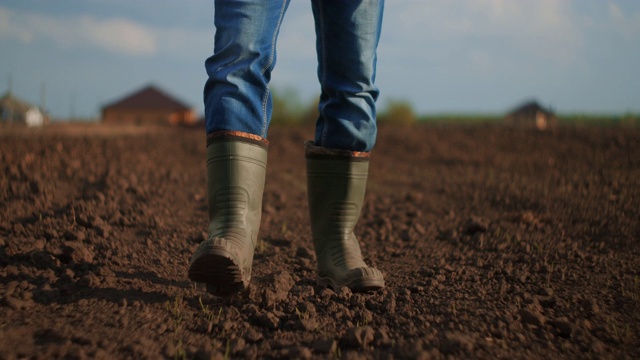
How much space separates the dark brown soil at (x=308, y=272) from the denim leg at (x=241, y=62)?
58 centimetres

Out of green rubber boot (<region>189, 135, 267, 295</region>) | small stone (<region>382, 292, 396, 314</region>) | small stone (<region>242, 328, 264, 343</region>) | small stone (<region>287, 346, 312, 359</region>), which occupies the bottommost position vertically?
small stone (<region>242, 328, 264, 343</region>)

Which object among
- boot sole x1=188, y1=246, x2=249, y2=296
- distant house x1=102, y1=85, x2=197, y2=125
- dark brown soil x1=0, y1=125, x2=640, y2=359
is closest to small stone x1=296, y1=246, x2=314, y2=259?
dark brown soil x1=0, y1=125, x2=640, y2=359

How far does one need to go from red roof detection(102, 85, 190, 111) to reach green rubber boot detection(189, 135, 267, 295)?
59.1 feet

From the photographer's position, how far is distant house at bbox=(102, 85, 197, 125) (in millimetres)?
19250

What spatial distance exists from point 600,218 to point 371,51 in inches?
85.3

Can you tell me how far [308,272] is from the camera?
240cm

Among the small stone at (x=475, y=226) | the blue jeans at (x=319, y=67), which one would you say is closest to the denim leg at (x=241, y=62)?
the blue jeans at (x=319, y=67)

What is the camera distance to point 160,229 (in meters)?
2.90

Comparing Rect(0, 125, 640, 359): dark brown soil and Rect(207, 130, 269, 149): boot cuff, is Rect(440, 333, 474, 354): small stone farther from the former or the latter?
Rect(207, 130, 269, 149): boot cuff

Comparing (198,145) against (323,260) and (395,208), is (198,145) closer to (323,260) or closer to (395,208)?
(395,208)

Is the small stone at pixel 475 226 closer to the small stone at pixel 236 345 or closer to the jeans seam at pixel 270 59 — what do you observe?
the jeans seam at pixel 270 59

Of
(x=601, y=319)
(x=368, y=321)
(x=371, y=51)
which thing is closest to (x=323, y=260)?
(x=368, y=321)

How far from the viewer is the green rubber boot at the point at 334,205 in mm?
2064

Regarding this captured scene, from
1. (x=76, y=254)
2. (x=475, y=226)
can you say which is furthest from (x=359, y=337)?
(x=475, y=226)
